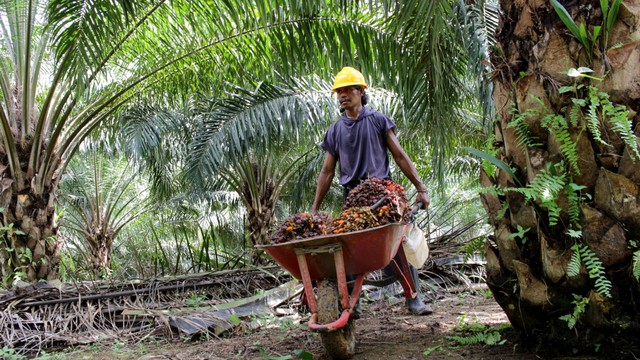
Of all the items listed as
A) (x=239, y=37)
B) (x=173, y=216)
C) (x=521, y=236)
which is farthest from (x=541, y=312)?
(x=173, y=216)

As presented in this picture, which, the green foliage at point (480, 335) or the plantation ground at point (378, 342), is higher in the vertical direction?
the green foliage at point (480, 335)

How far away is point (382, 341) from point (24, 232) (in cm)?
448

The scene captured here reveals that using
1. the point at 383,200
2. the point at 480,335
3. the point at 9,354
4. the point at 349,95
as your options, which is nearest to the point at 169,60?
the point at 349,95

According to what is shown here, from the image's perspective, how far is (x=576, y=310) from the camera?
2055 mm

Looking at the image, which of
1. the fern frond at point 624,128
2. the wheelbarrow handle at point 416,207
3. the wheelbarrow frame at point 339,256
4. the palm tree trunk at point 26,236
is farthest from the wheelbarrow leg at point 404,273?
the palm tree trunk at point 26,236

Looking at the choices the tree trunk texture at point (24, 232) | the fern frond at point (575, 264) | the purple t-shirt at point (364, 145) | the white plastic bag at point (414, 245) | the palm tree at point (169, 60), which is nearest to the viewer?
the fern frond at point (575, 264)

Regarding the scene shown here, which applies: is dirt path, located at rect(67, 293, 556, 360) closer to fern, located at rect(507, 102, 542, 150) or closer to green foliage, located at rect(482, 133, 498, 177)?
green foliage, located at rect(482, 133, 498, 177)

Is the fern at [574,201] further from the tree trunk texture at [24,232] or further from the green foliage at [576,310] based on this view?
the tree trunk texture at [24,232]

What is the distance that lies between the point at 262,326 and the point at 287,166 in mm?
6370

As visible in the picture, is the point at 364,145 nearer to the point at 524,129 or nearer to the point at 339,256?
the point at 339,256

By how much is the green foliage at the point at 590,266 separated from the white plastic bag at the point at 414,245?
1.33 m

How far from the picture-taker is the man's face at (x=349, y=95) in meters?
3.54

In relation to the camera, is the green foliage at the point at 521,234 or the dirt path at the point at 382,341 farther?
the dirt path at the point at 382,341

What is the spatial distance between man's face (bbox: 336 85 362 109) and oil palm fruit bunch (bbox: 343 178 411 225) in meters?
0.80
